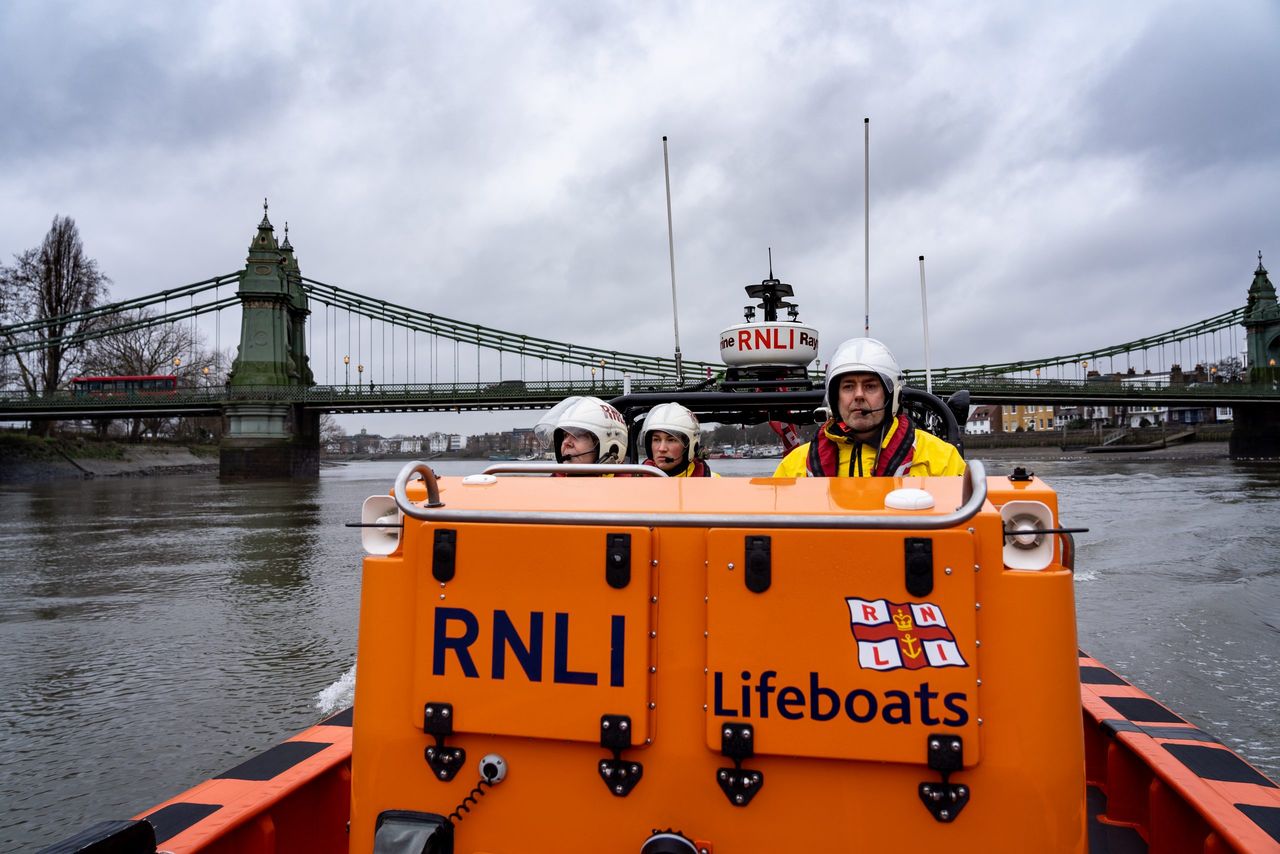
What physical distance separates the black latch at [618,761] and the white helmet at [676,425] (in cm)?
260

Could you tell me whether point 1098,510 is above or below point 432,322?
below

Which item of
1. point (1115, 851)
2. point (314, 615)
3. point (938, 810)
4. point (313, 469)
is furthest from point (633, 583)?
point (313, 469)

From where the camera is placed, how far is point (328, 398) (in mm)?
43344

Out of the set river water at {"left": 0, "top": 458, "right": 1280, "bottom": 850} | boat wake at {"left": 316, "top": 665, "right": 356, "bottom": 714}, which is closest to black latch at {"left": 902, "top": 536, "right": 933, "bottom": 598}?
river water at {"left": 0, "top": 458, "right": 1280, "bottom": 850}

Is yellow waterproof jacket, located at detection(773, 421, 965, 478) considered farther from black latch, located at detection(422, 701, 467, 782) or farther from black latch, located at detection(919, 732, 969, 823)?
black latch, located at detection(422, 701, 467, 782)

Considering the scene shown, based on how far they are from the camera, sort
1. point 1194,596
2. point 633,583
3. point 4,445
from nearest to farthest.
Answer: point 633,583 < point 1194,596 < point 4,445

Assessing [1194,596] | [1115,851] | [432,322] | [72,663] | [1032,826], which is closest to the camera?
[1032,826]

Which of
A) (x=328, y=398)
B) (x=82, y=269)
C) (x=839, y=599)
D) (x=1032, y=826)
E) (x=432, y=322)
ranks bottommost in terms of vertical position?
(x=1032, y=826)

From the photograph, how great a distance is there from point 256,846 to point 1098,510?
21.5 meters

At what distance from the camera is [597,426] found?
393 centimetres

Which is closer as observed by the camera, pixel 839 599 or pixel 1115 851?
pixel 839 599

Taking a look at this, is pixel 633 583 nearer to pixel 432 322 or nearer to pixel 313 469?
pixel 313 469

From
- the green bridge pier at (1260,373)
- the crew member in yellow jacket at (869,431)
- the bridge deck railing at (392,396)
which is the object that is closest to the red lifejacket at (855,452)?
the crew member in yellow jacket at (869,431)

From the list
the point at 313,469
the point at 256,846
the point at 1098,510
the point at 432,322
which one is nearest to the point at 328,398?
the point at 313,469
